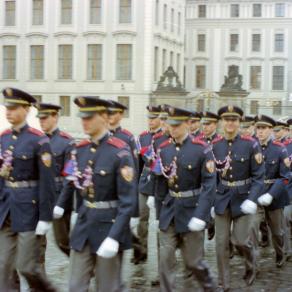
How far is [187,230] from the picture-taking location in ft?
24.5

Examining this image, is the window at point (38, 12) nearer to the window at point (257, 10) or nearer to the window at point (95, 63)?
the window at point (95, 63)

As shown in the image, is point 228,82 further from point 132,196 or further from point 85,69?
point 132,196

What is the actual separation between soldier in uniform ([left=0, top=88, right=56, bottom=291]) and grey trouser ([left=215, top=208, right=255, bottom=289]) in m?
2.43

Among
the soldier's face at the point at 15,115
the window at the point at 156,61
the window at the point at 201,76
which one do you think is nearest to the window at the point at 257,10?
the window at the point at 201,76

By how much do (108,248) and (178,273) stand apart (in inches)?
146

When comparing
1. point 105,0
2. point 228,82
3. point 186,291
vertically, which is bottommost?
point 186,291

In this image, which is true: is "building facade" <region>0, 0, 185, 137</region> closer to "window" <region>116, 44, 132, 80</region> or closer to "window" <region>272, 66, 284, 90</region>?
"window" <region>116, 44, 132, 80</region>

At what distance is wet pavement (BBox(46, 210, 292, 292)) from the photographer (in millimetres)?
8641

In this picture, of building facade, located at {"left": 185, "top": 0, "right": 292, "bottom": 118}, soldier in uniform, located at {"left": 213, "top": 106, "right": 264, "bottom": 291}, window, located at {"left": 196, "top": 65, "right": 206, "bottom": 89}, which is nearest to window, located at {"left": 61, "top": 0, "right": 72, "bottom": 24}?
building facade, located at {"left": 185, "top": 0, "right": 292, "bottom": 118}

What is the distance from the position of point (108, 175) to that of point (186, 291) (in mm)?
2643

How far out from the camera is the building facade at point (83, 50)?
149ft

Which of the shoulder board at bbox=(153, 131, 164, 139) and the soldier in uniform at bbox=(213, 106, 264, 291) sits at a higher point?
the shoulder board at bbox=(153, 131, 164, 139)

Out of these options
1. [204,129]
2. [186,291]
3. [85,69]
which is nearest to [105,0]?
[85,69]

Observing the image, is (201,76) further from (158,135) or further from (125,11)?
(158,135)
